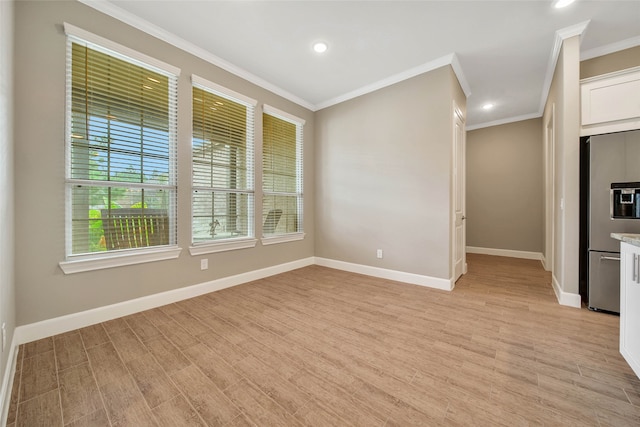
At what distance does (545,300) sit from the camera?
2.72 metres

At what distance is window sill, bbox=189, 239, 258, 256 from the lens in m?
2.84

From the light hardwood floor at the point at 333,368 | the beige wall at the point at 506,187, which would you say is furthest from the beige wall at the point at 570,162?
the beige wall at the point at 506,187

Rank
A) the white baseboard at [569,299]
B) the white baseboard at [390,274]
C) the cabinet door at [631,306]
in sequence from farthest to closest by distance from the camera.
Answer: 1. the white baseboard at [390,274]
2. the white baseboard at [569,299]
3. the cabinet door at [631,306]

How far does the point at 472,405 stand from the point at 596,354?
122 centimetres

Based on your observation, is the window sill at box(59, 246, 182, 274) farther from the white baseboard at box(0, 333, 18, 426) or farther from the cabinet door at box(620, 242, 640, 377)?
the cabinet door at box(620, 242, 640, 377)

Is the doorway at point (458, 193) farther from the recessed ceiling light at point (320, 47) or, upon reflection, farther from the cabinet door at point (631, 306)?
the recessed ceiling light at point (320, 47)

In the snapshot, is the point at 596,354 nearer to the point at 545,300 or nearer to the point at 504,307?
the point at 504,307

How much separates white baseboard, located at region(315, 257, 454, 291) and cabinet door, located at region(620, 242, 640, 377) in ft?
5.18

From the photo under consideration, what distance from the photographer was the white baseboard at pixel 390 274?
3.10 m

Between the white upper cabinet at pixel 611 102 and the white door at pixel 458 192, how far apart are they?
118 cm

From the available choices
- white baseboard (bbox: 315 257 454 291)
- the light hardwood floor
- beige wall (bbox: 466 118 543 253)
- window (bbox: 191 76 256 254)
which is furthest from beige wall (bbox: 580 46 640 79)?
window (bbox: 191 76 256 254)

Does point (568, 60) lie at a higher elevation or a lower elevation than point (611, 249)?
higher

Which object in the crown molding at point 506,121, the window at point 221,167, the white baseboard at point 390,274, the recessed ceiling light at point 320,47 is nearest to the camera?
the recessed ceiling light at point 320,47

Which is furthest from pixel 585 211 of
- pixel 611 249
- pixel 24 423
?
pixel 24 423
